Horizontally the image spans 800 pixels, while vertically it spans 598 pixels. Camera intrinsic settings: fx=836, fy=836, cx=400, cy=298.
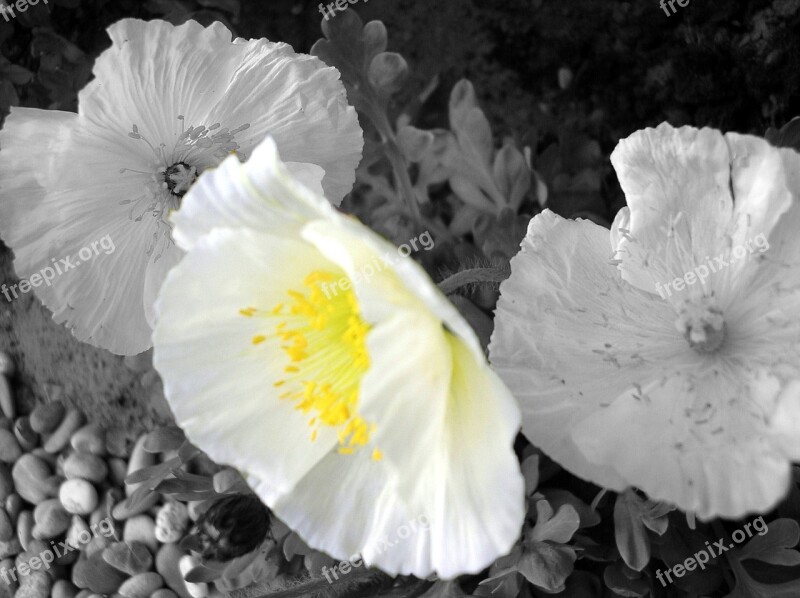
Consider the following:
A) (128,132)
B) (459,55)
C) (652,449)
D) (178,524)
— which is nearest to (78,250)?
(128,132)

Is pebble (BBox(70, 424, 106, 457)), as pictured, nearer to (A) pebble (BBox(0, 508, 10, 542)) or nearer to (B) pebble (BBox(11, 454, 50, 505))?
(B) pebble (BBox(11, 454, 50, 505))

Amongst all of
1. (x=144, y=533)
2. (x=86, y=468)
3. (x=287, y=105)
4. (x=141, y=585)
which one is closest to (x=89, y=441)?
(x=86, y=468)

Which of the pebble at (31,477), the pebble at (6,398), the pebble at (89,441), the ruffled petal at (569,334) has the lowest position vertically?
the pebble at (31,477)

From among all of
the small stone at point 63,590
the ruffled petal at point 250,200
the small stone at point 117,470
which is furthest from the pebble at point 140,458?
the ruffled petal at point 250,200

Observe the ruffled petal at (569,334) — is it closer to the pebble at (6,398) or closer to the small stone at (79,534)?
the small stone at (79,534)

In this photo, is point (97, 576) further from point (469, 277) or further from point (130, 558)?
point (469, 277)

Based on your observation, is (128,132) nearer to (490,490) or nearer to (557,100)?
(490,490)

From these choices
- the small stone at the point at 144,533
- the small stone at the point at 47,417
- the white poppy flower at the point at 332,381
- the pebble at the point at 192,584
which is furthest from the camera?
the small stone at the point at 47,417
